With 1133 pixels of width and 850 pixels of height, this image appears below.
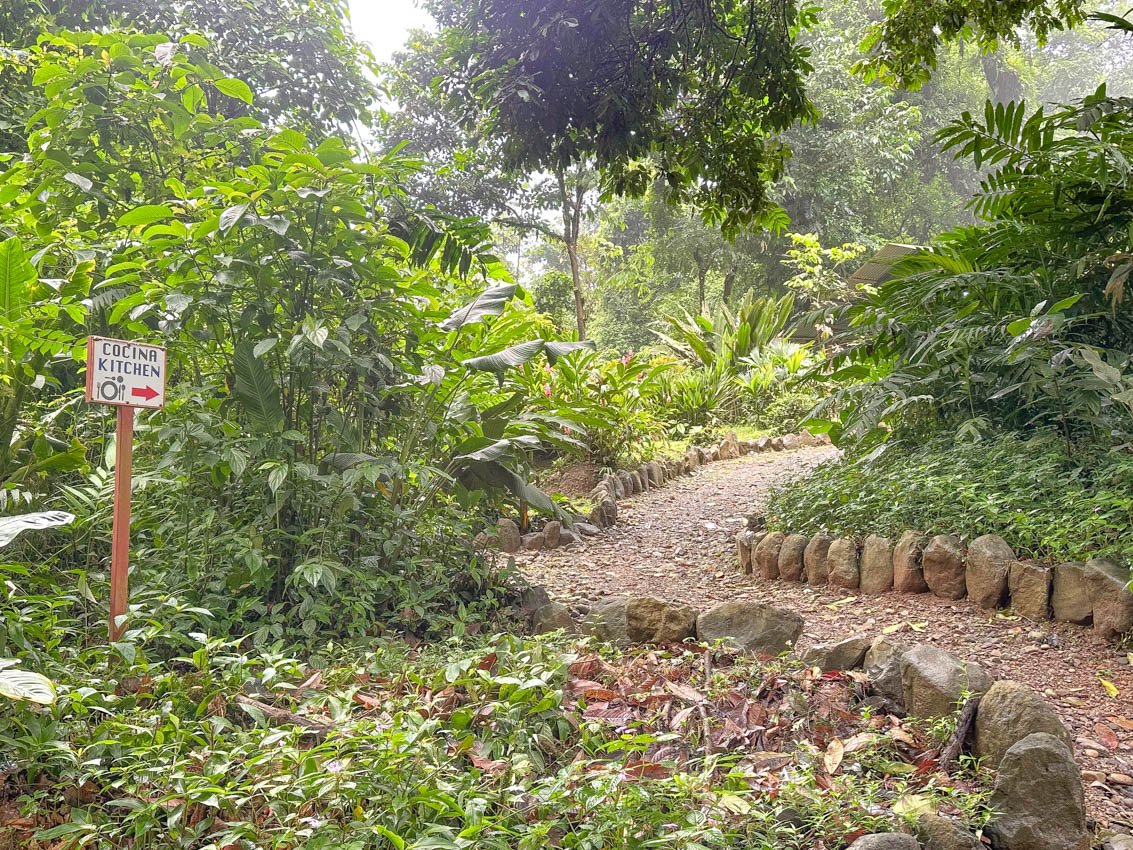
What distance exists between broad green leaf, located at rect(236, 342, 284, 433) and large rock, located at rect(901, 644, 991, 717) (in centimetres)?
207

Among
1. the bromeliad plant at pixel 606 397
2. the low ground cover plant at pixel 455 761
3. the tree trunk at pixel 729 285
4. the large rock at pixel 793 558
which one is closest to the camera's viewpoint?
the low ground cover plant at pixel 455 761

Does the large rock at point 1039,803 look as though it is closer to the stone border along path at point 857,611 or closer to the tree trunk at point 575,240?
the stone border along path at point 857,611

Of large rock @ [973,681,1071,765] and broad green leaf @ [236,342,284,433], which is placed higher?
broad green leaf @ [236,342,284,433]

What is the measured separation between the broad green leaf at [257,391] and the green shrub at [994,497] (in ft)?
8.27

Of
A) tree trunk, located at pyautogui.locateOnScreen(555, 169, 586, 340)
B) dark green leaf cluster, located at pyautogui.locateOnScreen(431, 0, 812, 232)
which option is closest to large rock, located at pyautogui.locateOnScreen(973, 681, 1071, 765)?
dark green leaf cluster, located at pyautogui.locateOnScreen(431, 0, 812, 232)

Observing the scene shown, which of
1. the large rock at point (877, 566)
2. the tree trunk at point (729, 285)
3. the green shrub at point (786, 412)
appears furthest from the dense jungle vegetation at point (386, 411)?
the tree trunk at point (729, 285)

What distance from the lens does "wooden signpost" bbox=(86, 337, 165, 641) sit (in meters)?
1.87

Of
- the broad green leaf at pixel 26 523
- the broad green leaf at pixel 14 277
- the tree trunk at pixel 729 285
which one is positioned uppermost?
the tree trunk at pixel 729 285

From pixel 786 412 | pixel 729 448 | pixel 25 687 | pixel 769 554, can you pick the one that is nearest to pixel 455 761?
pixel 25 687

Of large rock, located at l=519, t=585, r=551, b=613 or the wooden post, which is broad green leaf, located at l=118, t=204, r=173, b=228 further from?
large rock, located at l=519, t=585, r=551, b=613

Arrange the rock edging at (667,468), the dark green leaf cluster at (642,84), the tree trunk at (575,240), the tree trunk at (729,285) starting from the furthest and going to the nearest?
1. the tree trunk at (729,285)
2. the tree trunk at (575,240)
3. the rock edging at (667,468)
4. the dark green leaf cluster at (642,84)

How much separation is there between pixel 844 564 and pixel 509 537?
205cm

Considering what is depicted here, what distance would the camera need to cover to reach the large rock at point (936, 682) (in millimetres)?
1890

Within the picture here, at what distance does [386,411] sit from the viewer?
3.12 meters
